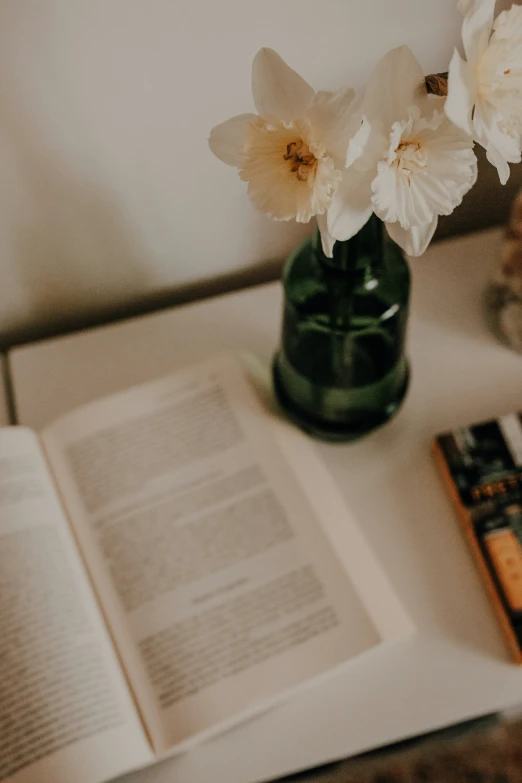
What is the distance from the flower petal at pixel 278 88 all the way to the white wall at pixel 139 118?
0.21 meters

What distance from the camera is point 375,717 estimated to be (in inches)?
21.6

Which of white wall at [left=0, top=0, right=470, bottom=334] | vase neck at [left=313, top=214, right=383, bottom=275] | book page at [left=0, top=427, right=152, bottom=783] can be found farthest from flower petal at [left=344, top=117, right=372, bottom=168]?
book page at [left=0, top=427, right=152, bottom=783]

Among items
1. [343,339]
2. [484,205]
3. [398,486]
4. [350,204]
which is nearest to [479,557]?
[398,486]

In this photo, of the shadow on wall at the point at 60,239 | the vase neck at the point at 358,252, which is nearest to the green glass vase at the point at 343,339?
the vase neck at the point at 358,252

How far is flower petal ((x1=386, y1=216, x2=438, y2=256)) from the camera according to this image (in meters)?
0.43

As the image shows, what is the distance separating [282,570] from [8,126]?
0.46m

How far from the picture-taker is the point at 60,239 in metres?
0.73

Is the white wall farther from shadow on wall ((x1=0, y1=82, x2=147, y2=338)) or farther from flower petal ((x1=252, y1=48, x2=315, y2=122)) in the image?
flower petal ((x1=252, y1=48, x2=315, y2=122))

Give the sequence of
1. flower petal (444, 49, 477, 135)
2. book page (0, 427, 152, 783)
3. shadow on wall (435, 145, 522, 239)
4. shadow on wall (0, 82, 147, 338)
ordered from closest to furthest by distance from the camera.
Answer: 1. flower petal (444, 49, 477, 135)
2. book page (0, 427, 152, 783)
3. shadow on wall (0, 82, 147, 338)
4. shadow on wall (435, 145, 522, 239)

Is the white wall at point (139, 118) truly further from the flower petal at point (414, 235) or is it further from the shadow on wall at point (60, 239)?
the flower petal at point (414, 235)

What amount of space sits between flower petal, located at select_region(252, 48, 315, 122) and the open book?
13.3 inches

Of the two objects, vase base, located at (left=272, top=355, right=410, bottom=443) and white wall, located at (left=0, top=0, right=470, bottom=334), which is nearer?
white wall, located at (left=0, top=0, right=470, bottom=334)

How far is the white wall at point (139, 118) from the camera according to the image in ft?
1.84

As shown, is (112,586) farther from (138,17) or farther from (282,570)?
(138,17)
